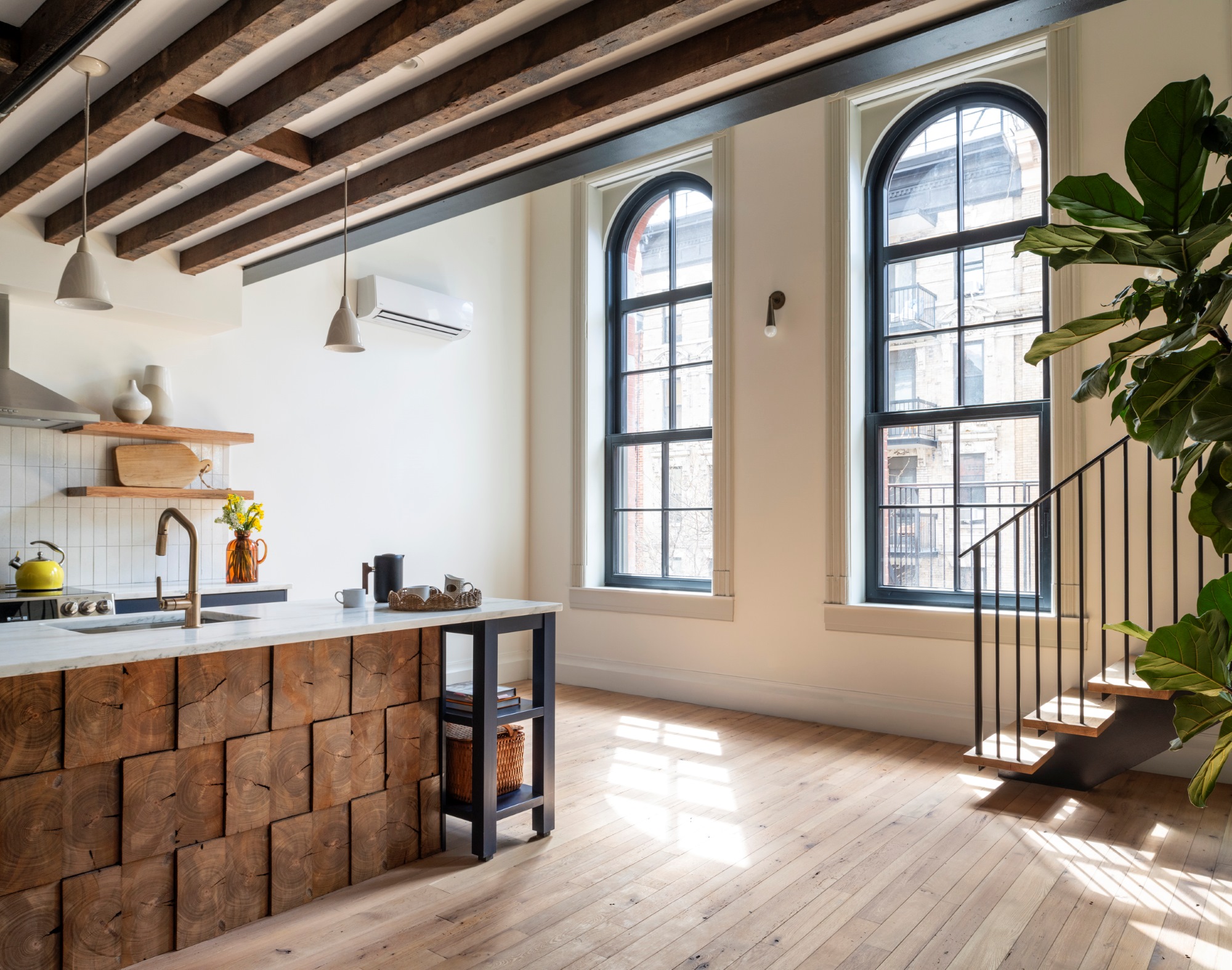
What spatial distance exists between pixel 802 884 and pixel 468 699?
1306mm

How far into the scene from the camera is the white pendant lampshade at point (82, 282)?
2936 mm

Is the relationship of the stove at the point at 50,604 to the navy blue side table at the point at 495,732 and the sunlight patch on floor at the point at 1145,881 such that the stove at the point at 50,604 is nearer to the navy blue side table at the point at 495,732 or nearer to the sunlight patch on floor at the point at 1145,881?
the navy blue side table at the point at 495,732

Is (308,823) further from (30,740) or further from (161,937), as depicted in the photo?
(30,740)

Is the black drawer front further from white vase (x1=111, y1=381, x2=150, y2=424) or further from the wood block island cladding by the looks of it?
the wood block island cladding

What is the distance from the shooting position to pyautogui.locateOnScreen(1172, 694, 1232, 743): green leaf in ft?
3.12

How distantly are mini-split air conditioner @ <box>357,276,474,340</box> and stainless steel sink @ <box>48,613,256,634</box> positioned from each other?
278 cm

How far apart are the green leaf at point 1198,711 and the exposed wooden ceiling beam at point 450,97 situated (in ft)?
6.67

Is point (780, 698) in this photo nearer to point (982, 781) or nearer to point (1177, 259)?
point (982, 781)

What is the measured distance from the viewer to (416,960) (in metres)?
2.36

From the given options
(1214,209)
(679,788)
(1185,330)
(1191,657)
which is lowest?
(679,788)

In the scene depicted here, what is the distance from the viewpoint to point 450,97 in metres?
2.95

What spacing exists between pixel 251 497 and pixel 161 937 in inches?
109

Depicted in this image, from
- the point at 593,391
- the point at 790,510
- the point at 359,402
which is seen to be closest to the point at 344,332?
the point at 359,402

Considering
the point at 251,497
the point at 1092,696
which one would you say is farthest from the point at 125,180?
the point at 1092,696
